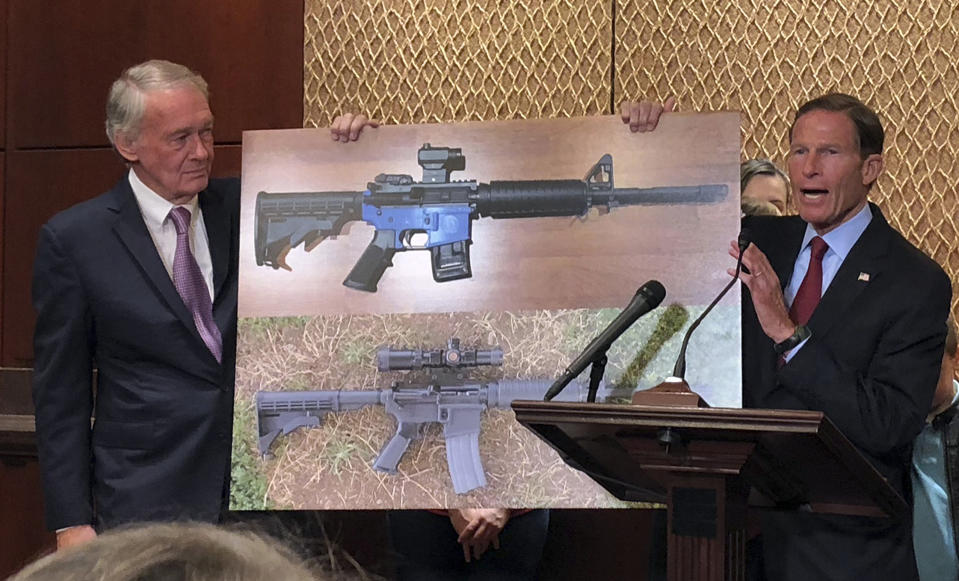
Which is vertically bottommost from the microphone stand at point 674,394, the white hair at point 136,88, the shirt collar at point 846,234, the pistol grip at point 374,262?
the microphone stand at point 674,394

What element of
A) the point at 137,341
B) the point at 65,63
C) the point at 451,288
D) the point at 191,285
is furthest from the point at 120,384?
the point at 65,63

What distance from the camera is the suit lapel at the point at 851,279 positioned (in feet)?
7.47

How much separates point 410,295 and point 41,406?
848mm

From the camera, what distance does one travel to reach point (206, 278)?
2.67m

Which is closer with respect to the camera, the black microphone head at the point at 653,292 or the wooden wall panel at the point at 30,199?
the black microphone head at the point at 653,292

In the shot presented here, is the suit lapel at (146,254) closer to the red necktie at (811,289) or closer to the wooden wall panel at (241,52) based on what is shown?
the red necktie at (811,289)

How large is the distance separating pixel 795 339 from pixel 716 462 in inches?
17.8

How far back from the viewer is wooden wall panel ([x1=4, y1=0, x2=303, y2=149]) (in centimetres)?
441

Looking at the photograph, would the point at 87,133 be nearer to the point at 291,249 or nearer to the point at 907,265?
the point at 291,249

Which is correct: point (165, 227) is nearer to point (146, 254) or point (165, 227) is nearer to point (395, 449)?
point (146, 254)

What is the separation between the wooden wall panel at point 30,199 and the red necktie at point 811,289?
106 inches

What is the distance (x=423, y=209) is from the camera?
8.56 ft

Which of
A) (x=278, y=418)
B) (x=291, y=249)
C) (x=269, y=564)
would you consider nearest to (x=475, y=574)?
(x=278, y=418)

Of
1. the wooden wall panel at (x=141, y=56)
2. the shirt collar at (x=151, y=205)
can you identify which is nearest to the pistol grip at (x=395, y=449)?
the shirt collar at (x=151, y=205)
